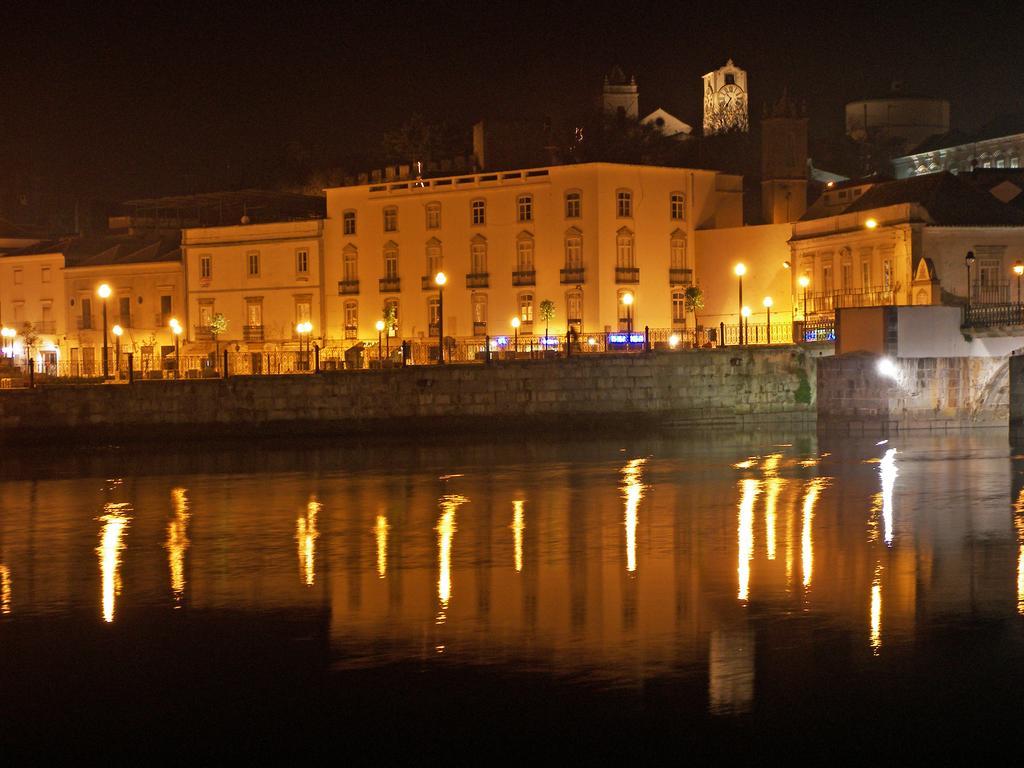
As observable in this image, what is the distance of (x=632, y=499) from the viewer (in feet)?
103

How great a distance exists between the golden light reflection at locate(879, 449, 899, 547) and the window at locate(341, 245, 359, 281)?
34.2 meters

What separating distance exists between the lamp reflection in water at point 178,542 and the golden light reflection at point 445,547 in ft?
11.5

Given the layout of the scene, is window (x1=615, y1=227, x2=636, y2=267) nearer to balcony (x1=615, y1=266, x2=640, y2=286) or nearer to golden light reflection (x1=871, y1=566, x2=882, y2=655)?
balcony (x1=615, y1=266, x2=640, y2=286)

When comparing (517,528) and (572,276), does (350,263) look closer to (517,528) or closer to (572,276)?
(572,276)

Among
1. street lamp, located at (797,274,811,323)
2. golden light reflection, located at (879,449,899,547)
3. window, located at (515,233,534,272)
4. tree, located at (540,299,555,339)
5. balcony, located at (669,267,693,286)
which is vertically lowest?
golden light reflection, located at (879,449,899,547)

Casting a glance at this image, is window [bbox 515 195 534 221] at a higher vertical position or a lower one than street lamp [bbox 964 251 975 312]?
higher

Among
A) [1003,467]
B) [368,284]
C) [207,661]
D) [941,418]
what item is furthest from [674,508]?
[368,284]

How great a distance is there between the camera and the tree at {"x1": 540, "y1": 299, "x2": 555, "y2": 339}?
64.9 meters

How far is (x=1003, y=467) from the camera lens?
36.2 meters

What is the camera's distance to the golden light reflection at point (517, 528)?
76.2 feet

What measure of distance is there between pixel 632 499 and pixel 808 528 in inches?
228

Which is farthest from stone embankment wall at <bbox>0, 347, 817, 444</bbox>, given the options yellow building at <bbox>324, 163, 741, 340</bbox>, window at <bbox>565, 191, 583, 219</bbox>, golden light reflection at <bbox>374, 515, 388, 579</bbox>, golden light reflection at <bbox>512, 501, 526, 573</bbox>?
golden light reflection at <bbox>374, 515, 388, 579</bbox>

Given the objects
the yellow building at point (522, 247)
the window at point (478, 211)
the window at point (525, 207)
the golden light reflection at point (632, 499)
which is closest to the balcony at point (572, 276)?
the yellow building at point (522, 247)

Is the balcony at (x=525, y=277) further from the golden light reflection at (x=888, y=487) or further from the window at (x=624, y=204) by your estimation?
the golden light reflection at (x=888, y=487)
